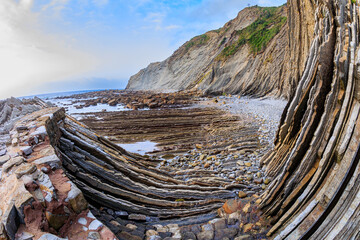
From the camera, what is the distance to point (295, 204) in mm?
4020

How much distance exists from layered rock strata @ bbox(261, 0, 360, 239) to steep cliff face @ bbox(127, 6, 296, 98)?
2891 mm

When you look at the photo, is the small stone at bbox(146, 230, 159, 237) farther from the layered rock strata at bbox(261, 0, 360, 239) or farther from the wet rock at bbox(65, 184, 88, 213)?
the layered rock strata at bbox(261, 0, 360, 239)

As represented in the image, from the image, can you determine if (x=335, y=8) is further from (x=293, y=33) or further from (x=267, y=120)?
(x=267, y=120)

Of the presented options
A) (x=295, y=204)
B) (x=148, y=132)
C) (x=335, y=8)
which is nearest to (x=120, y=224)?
(x=295, y=204)

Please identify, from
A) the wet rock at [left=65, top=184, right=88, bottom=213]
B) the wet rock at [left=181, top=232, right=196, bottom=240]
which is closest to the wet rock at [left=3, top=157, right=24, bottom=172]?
the wet rock at [left=65, top=184, right=88, bottom=213]

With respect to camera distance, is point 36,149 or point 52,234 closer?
point 52,234

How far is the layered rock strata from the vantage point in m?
3.23

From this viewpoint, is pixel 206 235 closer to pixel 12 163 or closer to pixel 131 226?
pixel 131 226

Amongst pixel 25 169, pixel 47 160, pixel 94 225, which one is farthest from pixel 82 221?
pixel 47 160

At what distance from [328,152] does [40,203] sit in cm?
509

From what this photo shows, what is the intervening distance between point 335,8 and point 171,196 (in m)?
7.18

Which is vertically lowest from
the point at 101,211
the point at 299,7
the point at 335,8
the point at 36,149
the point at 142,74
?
the point at 101,211

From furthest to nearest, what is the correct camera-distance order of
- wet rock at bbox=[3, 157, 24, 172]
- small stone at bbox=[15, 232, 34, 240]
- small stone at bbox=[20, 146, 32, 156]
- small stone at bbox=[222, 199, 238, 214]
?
small stone at bbox=[222, 199, 238, 214] < small stone at bbox=[20, 146, 32, 156] < wet rock at bbox=[3, 157, 24, 172] < small stone at bbox=[15, 232, 34, 240]

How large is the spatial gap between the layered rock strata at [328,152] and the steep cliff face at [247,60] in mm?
2891
